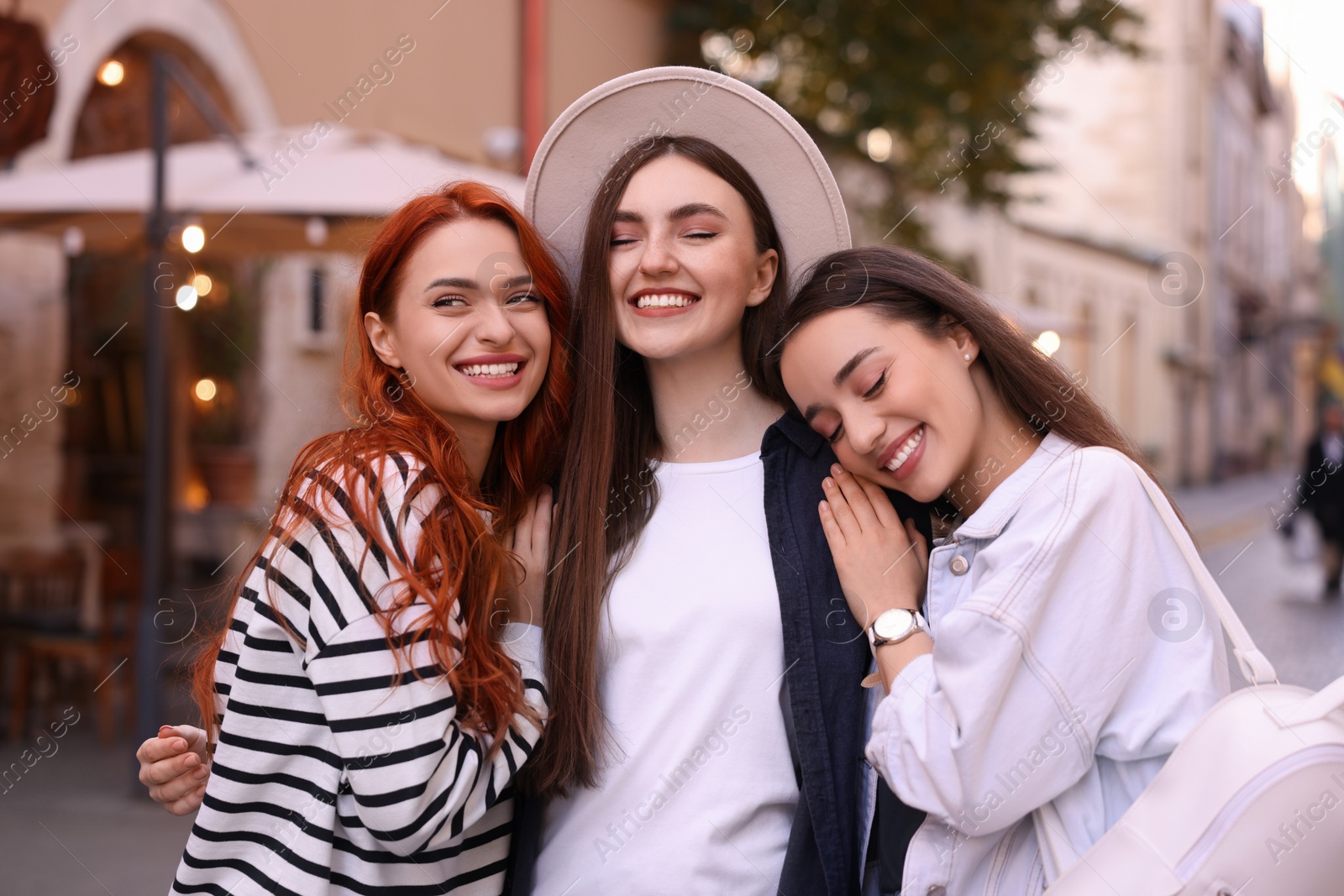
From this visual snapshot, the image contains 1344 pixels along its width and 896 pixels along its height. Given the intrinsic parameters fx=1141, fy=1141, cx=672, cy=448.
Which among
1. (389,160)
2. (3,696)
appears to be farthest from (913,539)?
(3,696)

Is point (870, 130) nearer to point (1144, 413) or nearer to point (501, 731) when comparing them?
point (501, 731)

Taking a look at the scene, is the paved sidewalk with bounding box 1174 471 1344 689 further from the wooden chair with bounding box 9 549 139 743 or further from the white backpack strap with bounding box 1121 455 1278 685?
the wooden chair with bounding box 9 549 139 743

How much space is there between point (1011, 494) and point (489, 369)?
35.2 inches

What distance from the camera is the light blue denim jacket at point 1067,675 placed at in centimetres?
156

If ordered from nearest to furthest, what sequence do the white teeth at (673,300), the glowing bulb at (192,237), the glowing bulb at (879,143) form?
1. the white teeth at (673,300)
2. the glowing bulb at (192,237)
3. the glowing bulb at (879,143)

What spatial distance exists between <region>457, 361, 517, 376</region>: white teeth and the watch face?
0.76 metres

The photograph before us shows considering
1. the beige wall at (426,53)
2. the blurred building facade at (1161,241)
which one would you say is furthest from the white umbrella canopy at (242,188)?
the blurred building facade at (1161,241)

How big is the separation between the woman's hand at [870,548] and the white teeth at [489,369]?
23.6 inches

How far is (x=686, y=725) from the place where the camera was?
194 centimetres

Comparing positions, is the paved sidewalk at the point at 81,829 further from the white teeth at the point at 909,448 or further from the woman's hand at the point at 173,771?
the white teeth at the point at 909,448

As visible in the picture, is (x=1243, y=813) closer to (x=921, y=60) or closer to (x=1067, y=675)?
(x=1067, y=675)

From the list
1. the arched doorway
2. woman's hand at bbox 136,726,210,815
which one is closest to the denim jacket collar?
woman's hand at bbox 136,726,210,815

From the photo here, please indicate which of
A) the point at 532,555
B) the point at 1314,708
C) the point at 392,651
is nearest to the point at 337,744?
the point at 392,651

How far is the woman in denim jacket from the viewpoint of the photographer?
5.15 ft
